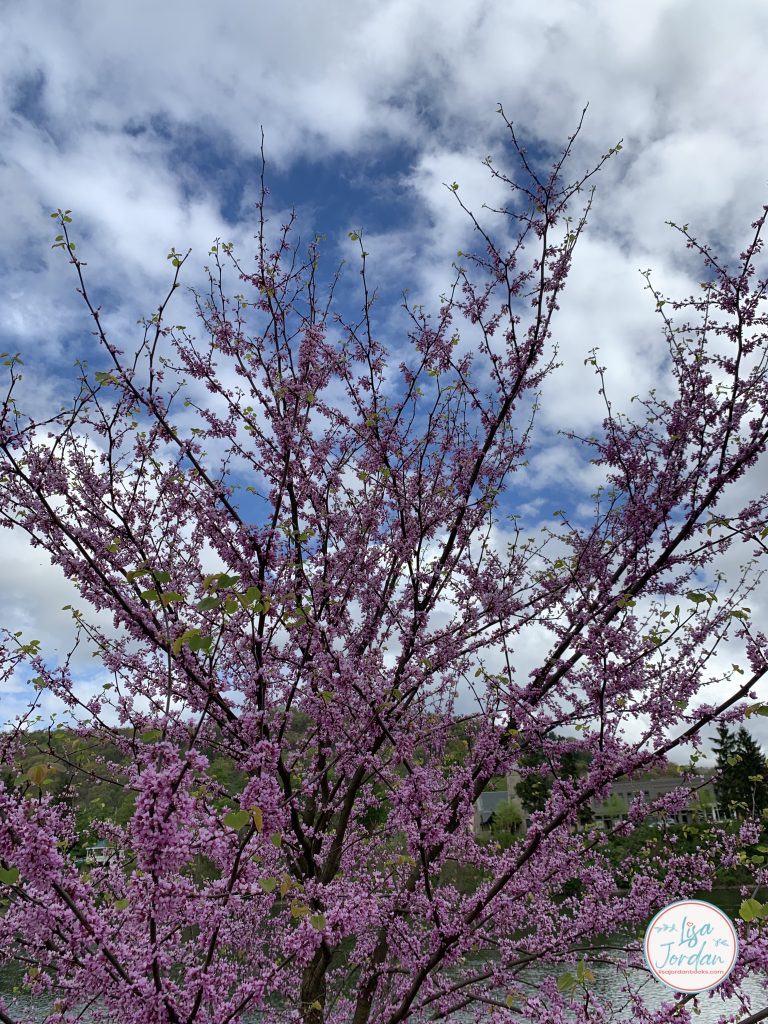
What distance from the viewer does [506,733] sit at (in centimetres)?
562

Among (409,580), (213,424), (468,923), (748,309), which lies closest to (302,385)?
(213,424)

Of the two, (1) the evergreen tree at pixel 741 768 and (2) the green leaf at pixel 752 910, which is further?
(1) the evergreen tree at pixel 741 768

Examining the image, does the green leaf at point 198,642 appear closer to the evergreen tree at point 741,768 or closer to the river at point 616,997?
the evergreen tree at point 741,768

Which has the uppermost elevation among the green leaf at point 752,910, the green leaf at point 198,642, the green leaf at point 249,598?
the green leaf at point 249,598

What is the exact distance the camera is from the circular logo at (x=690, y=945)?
3.33 m

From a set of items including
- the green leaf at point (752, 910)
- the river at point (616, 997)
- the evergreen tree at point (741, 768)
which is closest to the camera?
the green leaf at point (752, 910)

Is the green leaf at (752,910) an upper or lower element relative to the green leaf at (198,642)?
lower

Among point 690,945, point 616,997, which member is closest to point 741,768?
point 616,997

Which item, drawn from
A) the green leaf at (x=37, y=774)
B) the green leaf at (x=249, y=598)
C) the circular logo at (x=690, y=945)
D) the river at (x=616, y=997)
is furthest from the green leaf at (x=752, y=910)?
the river at (x=616, y=997)

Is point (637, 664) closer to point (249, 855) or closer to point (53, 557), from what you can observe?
point (249, 855)

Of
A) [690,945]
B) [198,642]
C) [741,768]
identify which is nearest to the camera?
[198,642]

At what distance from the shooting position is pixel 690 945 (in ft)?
11.3

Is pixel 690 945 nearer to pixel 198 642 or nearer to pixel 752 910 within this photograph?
pixel 752 910

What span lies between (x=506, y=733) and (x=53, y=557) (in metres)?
4.22
